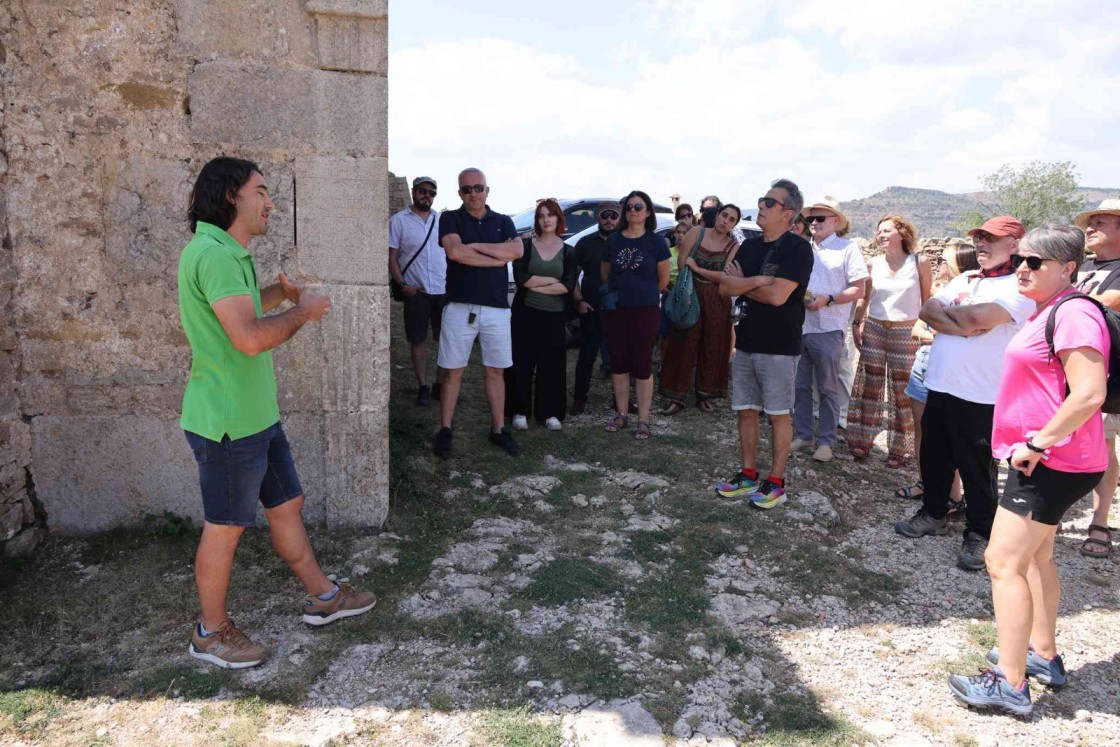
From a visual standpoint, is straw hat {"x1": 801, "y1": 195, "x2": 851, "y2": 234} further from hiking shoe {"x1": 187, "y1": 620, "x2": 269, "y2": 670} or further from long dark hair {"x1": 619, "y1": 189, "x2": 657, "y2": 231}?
hiking shoe {"x1": 187, "y1": 620, "x2": 269, "y2": 670}

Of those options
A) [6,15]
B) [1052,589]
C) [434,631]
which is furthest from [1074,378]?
[6,15]

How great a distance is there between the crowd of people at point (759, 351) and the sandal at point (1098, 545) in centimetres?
1

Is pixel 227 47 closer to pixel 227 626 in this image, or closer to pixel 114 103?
pixel 114 103

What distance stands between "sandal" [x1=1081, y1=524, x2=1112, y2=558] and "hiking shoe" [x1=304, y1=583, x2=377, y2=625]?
3.81 meters

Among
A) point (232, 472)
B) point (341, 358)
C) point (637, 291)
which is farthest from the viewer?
point (637, 291)

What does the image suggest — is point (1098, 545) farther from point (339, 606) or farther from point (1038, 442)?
point (339, 606)

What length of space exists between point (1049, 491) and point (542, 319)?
383 centimetres

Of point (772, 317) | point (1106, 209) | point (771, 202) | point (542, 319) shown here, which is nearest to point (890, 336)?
point (772, 317)

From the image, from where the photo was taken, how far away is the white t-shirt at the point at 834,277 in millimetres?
5418

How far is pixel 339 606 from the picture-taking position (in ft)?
10.3

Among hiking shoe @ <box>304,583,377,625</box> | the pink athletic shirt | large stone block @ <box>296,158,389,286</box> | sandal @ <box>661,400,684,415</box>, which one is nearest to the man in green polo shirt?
hiking shoe @ <box>304,583,377,625</box>

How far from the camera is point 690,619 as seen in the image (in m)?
3.26

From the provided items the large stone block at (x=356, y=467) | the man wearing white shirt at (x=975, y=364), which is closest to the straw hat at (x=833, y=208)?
the man wearing white shirt at (x=975, y=364)

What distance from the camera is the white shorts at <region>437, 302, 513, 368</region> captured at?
502 cm
